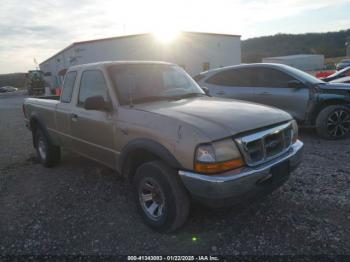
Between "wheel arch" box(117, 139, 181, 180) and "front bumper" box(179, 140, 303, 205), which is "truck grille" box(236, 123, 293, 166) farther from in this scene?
"wheel arch" box(117, 139, 181, 180)

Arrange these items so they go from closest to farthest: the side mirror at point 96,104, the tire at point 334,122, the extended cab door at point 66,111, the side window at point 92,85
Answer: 1. the side mirror at point 96,104
2. the side window at point 92,85
3. the extended cab door at point 66,111
4. the tire at point 334,122

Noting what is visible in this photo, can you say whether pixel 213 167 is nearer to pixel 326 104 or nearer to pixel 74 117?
pixel 74 117

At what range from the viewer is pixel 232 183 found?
2.69m

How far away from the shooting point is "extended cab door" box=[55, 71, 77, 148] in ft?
15.4

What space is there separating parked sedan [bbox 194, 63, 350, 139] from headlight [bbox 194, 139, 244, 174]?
4.48 metres

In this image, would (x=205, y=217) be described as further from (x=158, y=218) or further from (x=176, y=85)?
(x=176, y=85)

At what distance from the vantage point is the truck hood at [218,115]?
2.82 meters

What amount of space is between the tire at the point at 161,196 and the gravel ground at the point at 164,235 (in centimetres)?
18

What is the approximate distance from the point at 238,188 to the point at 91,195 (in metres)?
2.47

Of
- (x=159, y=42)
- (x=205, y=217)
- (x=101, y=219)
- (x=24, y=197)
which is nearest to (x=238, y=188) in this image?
(x=205, y=217)

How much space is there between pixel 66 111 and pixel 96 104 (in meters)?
1.38

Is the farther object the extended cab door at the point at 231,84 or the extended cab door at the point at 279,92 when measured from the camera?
the extended cab door at the point at 231,84

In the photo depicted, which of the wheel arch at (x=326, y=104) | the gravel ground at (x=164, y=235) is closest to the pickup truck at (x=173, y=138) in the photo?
the gravel ground at (x=164, y=235)

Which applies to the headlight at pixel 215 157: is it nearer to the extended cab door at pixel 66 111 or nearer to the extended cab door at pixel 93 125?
the extended cab door at pixel 93 125
